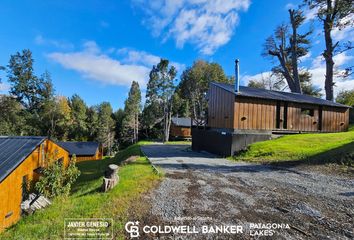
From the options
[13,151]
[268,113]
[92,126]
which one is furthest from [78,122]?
[268,113]

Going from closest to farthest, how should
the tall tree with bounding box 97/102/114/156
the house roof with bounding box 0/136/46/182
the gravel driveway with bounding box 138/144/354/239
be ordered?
the gravel driveway with bounding box 138/144/354/239, the house roof with bounding box 0/136/46/182, the tall tree with bounding box 97/102/114/156

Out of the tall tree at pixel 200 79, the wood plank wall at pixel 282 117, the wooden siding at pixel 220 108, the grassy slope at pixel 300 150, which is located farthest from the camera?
the tall tree at pixel 200 79

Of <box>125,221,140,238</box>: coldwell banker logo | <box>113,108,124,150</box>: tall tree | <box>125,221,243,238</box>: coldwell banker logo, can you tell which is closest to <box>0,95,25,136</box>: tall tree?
<box>113,108,124,150</box>: tall tree

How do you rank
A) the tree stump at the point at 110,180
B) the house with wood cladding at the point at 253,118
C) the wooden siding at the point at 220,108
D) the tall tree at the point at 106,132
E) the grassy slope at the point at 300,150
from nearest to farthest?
1. the tree stump at the point at 110,180
2. the grassy slope at the point at 300,150
3. the house with wood cladding at the point at 253,118
4. the wooden siding at the point at 220,108
5. the tall tree at the point at 106,132

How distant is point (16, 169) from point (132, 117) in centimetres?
3288

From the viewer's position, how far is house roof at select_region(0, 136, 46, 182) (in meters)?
9.15

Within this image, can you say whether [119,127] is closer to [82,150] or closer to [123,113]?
[123,113]

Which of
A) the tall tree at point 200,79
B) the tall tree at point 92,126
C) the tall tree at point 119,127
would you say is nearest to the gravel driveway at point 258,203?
the tall tree at point 200,79

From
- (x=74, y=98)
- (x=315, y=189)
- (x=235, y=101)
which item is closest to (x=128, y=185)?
(x=315, y=189)

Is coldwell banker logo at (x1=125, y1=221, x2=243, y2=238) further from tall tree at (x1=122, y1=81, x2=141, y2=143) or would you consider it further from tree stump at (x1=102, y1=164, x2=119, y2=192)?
tall tree at (x1=122, y1=81, x2=141, y2=143)

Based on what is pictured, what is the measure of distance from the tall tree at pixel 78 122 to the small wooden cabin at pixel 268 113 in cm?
3169

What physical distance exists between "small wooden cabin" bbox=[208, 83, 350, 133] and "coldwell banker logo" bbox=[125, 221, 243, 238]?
1075 centimetres

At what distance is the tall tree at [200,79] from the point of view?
37625 mm

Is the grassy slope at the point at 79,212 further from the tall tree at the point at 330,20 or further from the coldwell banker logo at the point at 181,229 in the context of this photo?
the tall tree at the point at 330,20
